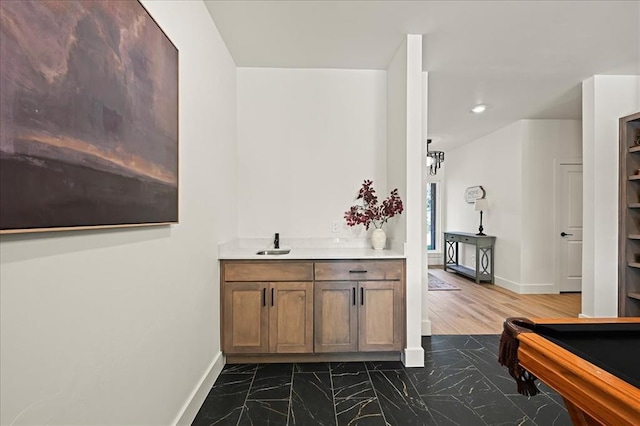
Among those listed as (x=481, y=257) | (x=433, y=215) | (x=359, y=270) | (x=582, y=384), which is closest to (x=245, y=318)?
(x=359, y=270)

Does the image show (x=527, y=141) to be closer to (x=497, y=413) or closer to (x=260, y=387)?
(x=497, y=413)

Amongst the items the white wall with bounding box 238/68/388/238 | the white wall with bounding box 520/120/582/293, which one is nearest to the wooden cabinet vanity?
the white wall with bounding box 238/68/388/238

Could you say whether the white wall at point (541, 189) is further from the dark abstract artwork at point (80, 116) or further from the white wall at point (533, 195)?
the dark abstract artwork at point (80, 116)

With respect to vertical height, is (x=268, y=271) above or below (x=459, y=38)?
below

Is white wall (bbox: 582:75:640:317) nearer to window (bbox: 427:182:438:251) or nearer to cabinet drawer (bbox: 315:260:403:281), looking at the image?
cabinet drawer (bbox: 315:260:403:281)

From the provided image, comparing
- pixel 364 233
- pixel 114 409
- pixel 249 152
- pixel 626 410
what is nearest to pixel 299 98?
pixel 249 152

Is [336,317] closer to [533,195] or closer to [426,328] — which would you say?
[426,328]

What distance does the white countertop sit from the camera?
8.62 feet

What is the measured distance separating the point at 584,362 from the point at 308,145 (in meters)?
2.70

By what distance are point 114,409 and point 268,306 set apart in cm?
149

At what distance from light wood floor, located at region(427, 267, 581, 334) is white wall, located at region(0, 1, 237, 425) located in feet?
8.54

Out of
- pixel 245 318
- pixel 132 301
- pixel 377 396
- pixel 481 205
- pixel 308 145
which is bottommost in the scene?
pixel 377 396

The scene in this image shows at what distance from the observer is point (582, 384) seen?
97cm

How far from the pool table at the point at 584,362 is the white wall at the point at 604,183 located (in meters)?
2.64
